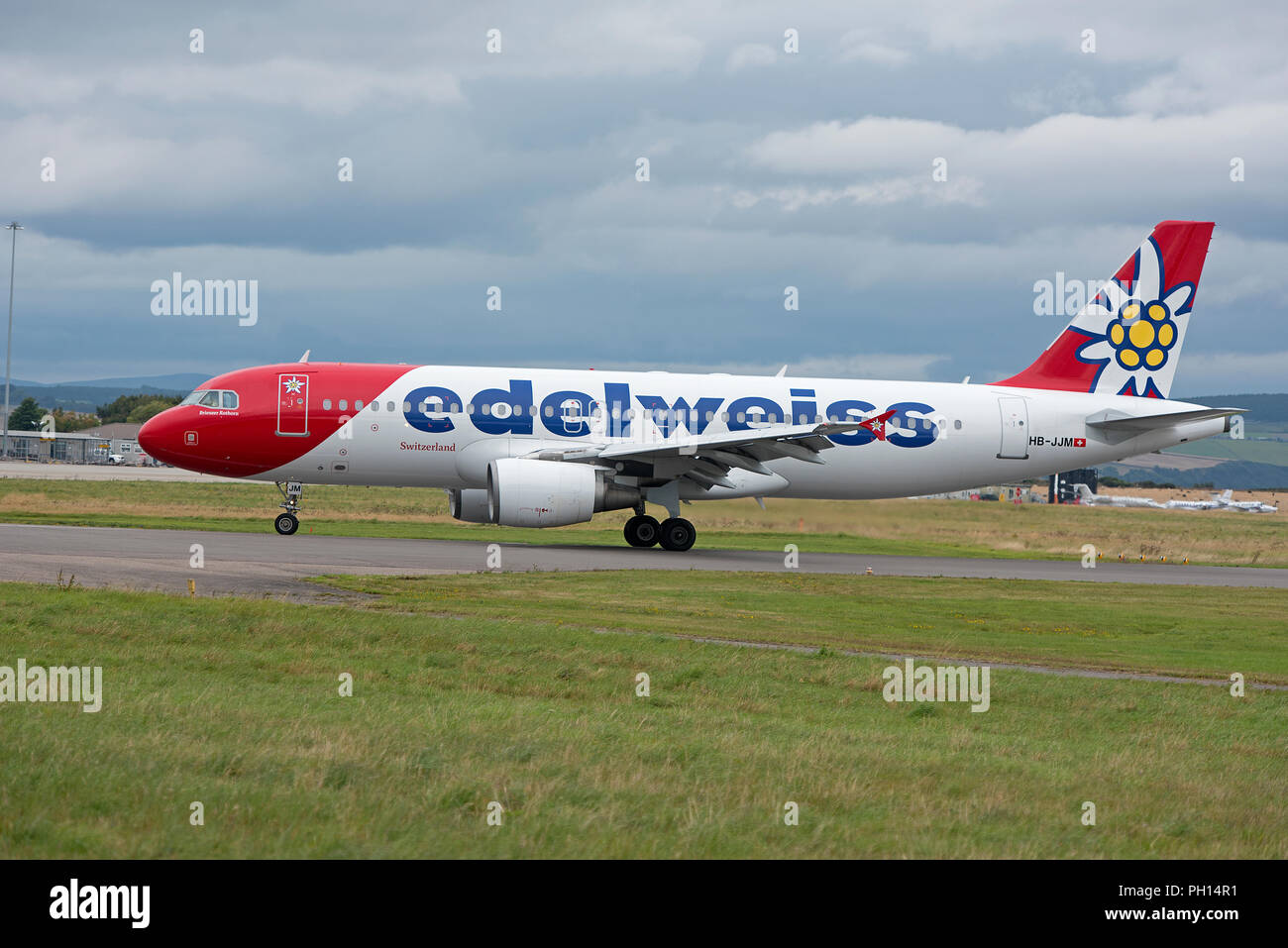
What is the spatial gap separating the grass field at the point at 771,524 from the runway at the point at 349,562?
4.00ft

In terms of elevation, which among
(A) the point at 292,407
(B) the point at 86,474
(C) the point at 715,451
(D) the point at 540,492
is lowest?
(D) the point at 540,492

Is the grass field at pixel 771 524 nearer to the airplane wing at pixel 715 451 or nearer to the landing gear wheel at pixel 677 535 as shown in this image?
the landing gear wheel at pixel 677 535

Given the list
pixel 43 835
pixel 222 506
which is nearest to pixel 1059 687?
pixel 43 835

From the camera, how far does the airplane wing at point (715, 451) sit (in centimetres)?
2884

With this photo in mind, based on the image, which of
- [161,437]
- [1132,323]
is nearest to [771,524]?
[1132,323]

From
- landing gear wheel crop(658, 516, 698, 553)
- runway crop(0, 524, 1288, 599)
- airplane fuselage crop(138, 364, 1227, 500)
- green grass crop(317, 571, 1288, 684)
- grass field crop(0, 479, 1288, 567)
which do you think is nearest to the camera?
green grass crop(317, 571, 1288, 684)

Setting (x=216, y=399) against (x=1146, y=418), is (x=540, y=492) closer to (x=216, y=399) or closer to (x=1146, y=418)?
(x=216, y=399)

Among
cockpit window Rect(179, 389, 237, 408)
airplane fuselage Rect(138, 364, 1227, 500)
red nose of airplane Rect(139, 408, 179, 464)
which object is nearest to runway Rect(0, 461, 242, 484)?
A: red nose of airplane Rect(139, 408, 179, 464)

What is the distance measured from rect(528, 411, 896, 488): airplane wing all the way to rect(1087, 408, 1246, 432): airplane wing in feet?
24.2

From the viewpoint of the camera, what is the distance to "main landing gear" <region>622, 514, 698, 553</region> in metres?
31.5

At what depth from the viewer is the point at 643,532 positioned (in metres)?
32.2

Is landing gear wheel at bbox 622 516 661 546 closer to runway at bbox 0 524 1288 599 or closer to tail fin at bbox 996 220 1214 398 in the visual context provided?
runway at bbox 0 524 1288 599

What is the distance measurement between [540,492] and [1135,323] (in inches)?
731

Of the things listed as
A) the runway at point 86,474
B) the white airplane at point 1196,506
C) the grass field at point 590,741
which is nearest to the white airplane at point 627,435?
the grass field at point 590,741
